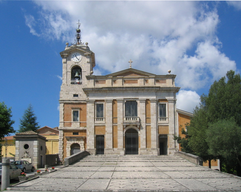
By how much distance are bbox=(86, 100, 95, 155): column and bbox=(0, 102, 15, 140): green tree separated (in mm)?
9098

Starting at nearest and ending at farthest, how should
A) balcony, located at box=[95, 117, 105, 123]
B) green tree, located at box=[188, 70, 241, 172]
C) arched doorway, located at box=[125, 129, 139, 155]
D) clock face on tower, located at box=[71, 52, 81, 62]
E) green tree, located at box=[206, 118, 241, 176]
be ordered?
green tree, located at box=[206, 118, 241, 176]
green tree, located at box=[188, 70, 241, 172]
arched doorway, located at box=[125, 129, 139, 155]
balcony, located at box=[95, 117, 105, 123]
clock face on tower, located at box=[71, 52, 81, 62]

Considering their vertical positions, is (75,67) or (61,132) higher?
(75,67)

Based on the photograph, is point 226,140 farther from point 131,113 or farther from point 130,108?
point 130,108

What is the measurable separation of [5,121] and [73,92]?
32.5 feet

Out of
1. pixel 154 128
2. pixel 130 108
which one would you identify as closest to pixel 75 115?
pixel 130 108

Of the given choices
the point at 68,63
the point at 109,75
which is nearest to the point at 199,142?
the point at 109,75

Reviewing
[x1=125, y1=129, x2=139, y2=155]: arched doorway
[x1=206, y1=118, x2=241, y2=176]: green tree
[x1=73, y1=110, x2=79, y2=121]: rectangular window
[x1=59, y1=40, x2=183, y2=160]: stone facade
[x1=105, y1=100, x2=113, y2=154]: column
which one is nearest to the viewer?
[x1=206, y1=118, x2=241, y2=176]: green tree

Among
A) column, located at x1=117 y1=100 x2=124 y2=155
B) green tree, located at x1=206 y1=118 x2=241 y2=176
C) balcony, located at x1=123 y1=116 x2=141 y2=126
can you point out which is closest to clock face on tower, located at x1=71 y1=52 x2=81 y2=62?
column, located at x1=117 y1=100 x2=124 y2=155

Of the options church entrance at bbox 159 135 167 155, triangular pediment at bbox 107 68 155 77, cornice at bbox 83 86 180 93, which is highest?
triangular pediment at bbox 107 68 155 77

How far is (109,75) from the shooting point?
35.3m

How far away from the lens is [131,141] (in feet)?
113

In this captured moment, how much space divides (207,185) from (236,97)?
10.9 meters

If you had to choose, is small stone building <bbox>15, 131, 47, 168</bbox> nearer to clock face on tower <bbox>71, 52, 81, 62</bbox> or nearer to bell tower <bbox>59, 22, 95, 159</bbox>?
bell tower <bbox>59, 22, 95, 159</bbox>

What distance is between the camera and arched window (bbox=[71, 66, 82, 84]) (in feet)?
128
